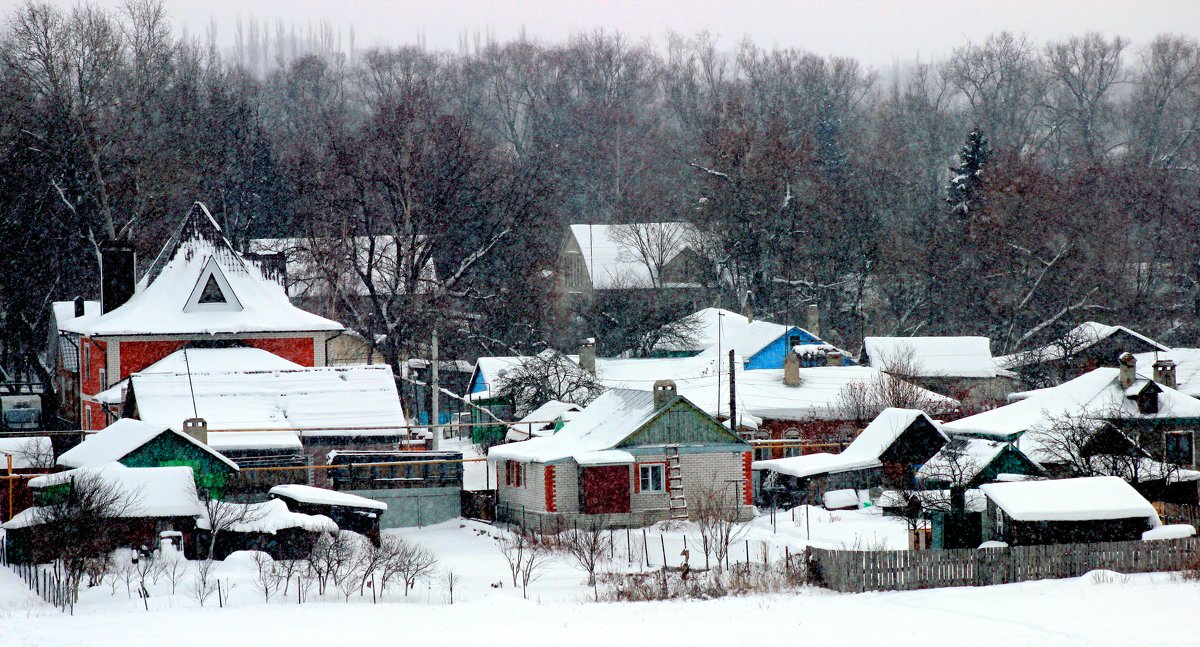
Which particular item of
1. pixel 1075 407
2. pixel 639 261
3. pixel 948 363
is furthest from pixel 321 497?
pixel 639 261

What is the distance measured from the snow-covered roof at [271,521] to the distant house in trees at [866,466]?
522 inches

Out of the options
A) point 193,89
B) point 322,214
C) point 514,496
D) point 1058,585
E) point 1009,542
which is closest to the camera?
point 1058,585

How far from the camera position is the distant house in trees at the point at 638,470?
35.2 meters

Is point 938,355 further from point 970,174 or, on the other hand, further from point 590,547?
point 590,547

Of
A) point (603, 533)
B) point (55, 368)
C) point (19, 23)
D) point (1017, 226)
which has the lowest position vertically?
point (603, 533)

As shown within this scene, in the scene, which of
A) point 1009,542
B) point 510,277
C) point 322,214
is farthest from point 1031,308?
point 1009,542

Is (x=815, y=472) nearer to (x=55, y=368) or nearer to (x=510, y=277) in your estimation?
(x=510, y=277)

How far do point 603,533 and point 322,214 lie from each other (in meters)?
31.7

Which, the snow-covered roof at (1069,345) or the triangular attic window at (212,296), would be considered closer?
the triangular attic window at (212,296)

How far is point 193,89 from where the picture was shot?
81.6 m

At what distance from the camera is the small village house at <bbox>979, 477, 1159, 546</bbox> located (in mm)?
27016

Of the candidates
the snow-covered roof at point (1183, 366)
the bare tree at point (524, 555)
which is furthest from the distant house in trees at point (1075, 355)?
the bare tree at point (524, 555)

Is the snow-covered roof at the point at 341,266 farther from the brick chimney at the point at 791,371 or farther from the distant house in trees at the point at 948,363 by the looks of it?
the distant house in trees at the point at 948,363

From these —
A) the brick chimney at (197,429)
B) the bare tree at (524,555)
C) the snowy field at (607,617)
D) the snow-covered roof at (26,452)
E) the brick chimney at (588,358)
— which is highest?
the brick chimney at (588,358)
